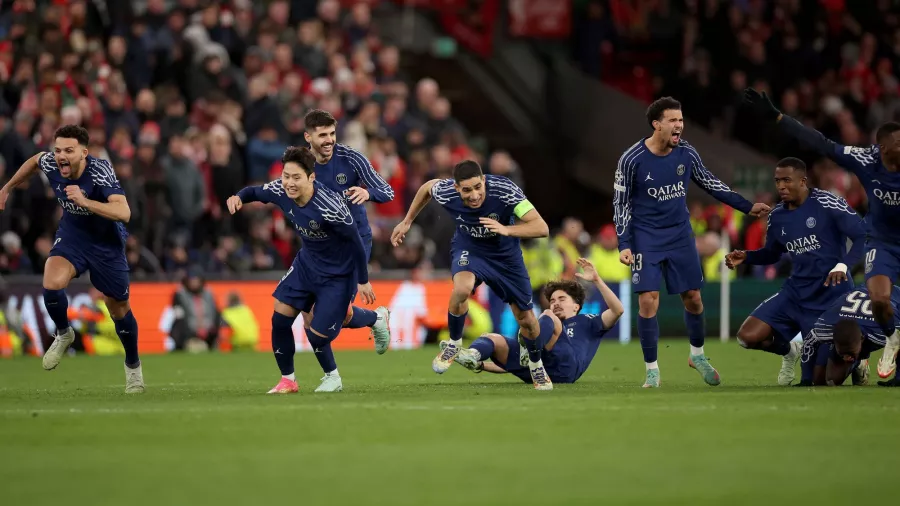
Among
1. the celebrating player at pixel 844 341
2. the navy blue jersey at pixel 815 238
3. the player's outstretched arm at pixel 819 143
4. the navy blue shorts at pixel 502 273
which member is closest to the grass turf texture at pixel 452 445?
the celebrating player at pixel 844 341

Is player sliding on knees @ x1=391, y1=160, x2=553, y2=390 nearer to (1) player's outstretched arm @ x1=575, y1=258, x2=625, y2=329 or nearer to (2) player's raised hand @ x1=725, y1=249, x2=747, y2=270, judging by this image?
(1) player's outstretched arm @ x1=575, y1=258, x2=625, y2=329

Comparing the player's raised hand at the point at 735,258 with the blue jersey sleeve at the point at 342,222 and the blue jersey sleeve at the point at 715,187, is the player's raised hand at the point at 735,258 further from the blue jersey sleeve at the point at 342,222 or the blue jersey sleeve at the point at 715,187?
the blue jersey sleeve at the point at 342,222

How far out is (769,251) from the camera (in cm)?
1363

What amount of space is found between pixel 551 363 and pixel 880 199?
337cm

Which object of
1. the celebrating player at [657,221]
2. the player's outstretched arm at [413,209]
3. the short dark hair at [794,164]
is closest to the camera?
the celebrating player at [657,221]

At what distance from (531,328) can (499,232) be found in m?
1.11

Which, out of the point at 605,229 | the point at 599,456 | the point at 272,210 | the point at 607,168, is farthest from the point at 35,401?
the point at 607,168

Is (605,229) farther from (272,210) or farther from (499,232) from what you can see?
(499,232)

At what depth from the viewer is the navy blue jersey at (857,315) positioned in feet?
42.1

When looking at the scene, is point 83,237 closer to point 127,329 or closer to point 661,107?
point 127,329

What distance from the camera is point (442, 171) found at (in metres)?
23.2

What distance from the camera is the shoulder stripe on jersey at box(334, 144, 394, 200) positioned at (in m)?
14.1

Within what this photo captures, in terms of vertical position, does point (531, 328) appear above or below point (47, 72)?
below

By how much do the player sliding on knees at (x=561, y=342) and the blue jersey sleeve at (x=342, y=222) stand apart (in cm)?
129
